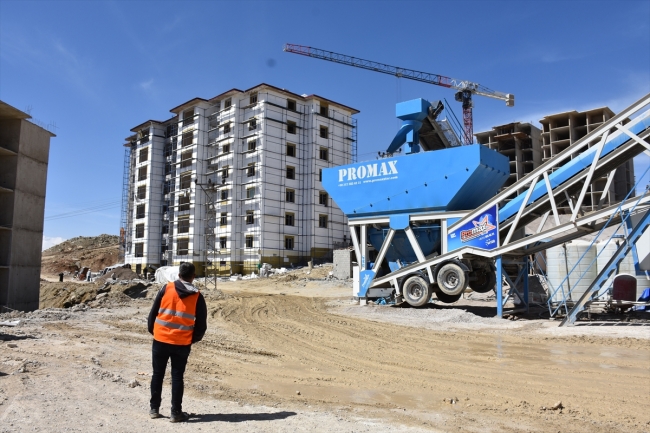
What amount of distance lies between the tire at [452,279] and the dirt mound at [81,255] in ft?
201

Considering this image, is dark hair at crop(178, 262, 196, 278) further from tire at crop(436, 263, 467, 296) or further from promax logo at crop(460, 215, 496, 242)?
promax logo at crop(460, 215, 496, 242)

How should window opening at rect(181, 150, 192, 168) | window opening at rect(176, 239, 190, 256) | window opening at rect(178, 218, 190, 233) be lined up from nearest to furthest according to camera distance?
window opening at rect(176, 239, 190, 256) → window opening at rect(178, 218, 190, 233) → window opening at rect(181, 150, 192, 168)

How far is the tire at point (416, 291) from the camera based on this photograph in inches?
609

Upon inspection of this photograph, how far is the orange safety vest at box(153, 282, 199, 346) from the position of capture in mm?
5137

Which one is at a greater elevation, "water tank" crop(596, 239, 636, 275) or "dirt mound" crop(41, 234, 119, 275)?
"dirt mound" crop(41, 234, 119, 275)

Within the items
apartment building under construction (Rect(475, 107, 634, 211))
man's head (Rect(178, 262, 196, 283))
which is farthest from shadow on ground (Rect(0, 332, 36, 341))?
apartment building under construction (Rect(475, 107, 634, 211))

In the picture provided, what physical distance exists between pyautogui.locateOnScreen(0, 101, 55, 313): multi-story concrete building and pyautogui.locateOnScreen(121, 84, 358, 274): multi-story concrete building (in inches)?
927

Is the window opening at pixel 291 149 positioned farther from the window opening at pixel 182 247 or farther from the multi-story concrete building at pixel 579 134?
the multi-story concrete building at pixel 579 134

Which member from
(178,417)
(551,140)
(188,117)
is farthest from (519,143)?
(178,417)

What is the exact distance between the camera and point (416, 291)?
51.9ft

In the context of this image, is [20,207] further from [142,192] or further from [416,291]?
[142,192]

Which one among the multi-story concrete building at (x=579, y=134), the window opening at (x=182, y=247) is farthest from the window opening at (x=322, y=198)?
the multi-story concrete building at (x=579, y=134)

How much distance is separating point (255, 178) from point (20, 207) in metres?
28.8

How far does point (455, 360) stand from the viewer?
8.52m
